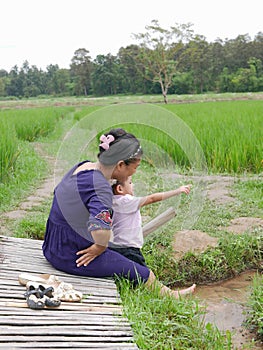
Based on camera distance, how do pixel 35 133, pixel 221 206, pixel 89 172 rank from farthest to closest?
pixel 35 133
pixel 221 206
pixel 89 172

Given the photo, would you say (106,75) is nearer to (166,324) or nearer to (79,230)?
(79,230)

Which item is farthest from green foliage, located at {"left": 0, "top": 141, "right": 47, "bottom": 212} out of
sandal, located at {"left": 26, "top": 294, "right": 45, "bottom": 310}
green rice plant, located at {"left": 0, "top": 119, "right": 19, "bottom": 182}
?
sandal, located at {"left": 26, "top": 294, "right": 45, "bottom": 310}

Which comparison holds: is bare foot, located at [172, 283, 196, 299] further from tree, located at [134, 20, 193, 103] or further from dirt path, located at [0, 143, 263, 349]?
tree, located at [134, 20, 193, 103]

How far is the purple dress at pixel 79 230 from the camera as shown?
7.93 ft

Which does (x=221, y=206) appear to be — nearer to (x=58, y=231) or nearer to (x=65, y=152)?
(x=65, y=152)

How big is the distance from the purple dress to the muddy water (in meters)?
0.46

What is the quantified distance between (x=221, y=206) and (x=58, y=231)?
1940mm

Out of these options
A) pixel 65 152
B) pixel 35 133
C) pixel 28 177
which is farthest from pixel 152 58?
pixel 65 152

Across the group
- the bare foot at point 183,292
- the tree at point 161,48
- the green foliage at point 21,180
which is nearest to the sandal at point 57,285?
the bare foot at point 183,292

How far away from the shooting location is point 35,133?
10859 mm

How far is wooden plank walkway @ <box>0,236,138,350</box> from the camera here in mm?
1780

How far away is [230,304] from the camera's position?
2.75 metres

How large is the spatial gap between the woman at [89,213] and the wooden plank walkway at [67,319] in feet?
0.27

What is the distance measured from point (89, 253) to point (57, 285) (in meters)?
0.24
